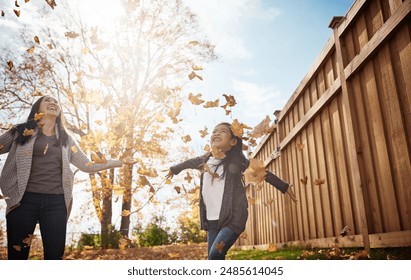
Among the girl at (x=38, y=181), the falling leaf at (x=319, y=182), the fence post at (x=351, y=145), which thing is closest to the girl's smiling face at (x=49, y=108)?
the girl at (x=38, y=181)

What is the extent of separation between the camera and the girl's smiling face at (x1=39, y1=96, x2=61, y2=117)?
2.32 m

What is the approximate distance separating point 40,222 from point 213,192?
1131 mm

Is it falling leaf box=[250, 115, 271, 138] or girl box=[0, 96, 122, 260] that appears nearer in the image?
girl box=[0, 96, 122, 260]

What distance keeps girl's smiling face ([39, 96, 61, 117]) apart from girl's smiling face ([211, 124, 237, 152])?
43.8 inches

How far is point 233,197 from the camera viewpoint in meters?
2.41

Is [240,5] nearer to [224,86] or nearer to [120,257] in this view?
[224,86]

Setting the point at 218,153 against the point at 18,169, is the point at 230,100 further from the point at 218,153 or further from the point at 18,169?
the point at 18,169

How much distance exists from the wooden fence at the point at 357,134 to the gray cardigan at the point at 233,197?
0.51 m

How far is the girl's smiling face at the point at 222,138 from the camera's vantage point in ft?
8.66

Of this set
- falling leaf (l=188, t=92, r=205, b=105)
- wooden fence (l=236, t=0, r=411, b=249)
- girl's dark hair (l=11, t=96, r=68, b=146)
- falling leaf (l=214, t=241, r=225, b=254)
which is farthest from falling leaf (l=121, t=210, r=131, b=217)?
falling leaf (l=214, t=241, r=225, b=254)

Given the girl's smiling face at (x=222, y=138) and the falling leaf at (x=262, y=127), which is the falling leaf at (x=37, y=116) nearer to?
the girl's smiling face at (x=222, y=138)

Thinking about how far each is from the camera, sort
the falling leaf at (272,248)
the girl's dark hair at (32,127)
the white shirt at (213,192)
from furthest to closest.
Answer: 1. the falling leaf at (272,248)
2. the white shirt at (213,192)
3. the girl's dark hair at (32,127)

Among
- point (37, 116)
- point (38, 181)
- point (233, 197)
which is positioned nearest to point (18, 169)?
point (38, 181)

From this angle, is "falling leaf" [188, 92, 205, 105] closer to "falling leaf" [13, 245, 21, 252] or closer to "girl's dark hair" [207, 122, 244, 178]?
"girl's dark hair" [207, 122, 244, 178]
